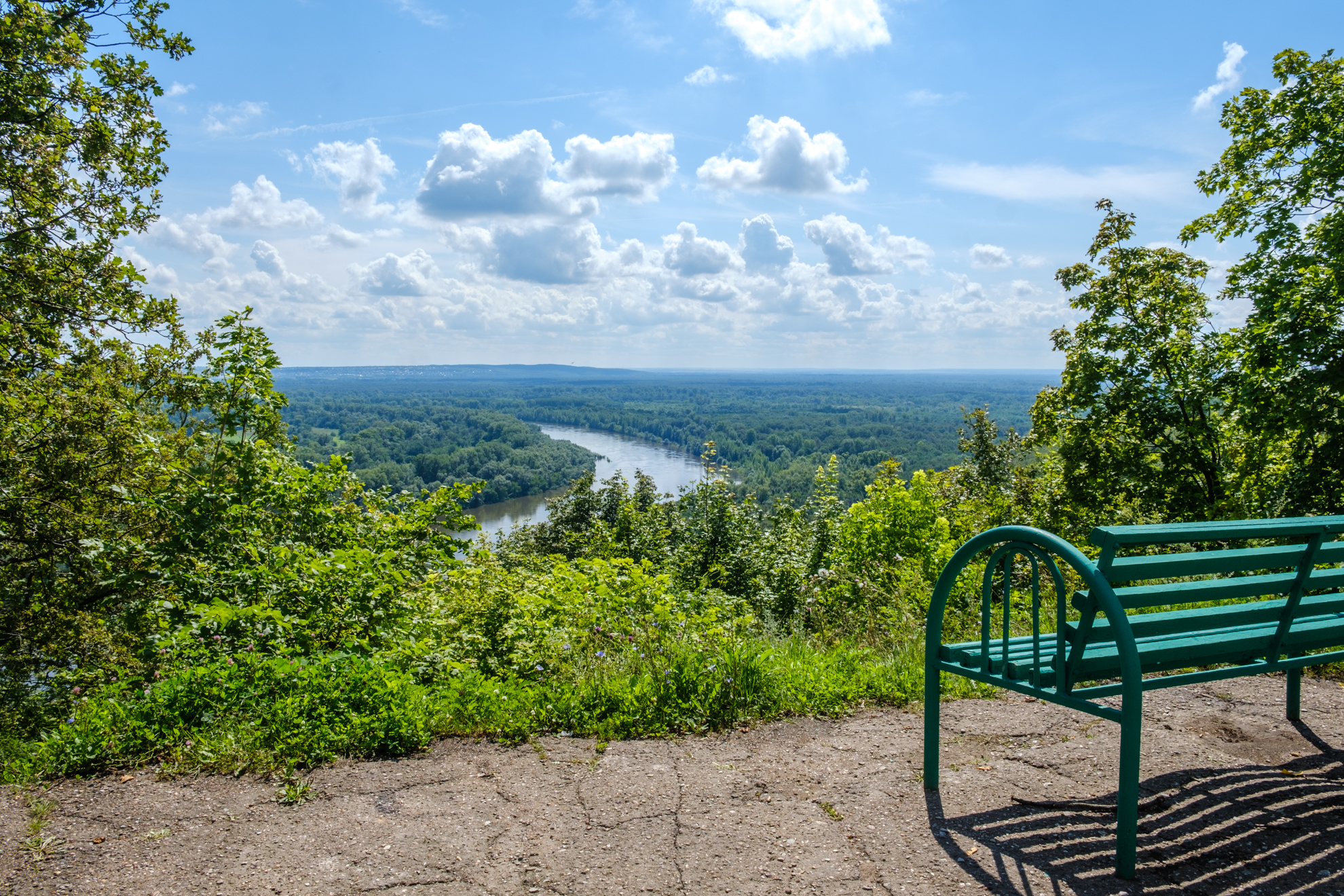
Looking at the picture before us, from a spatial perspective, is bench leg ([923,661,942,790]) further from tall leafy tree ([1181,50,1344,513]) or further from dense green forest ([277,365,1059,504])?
dense green forest ([277,365,1059,504])

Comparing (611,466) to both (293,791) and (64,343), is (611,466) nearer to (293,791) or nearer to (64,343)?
(64,343)

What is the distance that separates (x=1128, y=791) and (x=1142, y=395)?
11344 millimetres

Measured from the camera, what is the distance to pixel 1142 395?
11656mm

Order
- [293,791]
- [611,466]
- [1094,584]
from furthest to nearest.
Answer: [611,466] → [293,791] → [1094,584]

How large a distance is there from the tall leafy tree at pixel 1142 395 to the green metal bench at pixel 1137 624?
980 cm

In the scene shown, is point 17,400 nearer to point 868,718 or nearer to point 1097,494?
point 868,718

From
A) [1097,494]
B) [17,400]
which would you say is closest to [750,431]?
[1097,494]

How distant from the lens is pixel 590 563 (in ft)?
18.0

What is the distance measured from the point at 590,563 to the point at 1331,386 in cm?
750

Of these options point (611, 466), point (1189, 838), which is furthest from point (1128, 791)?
point (611, 466)

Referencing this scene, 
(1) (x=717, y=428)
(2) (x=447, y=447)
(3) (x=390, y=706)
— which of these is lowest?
(2) (x=447, y=447)

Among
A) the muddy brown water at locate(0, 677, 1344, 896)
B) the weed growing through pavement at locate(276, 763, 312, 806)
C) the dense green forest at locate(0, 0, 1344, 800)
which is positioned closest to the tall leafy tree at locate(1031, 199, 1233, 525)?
the dense green forest at locate(0, 0, 1344, 800)

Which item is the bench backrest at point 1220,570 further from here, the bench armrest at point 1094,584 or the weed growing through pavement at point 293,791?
the weed growing through pavement at point 293,791

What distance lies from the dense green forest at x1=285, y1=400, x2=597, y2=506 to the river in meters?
2.00
